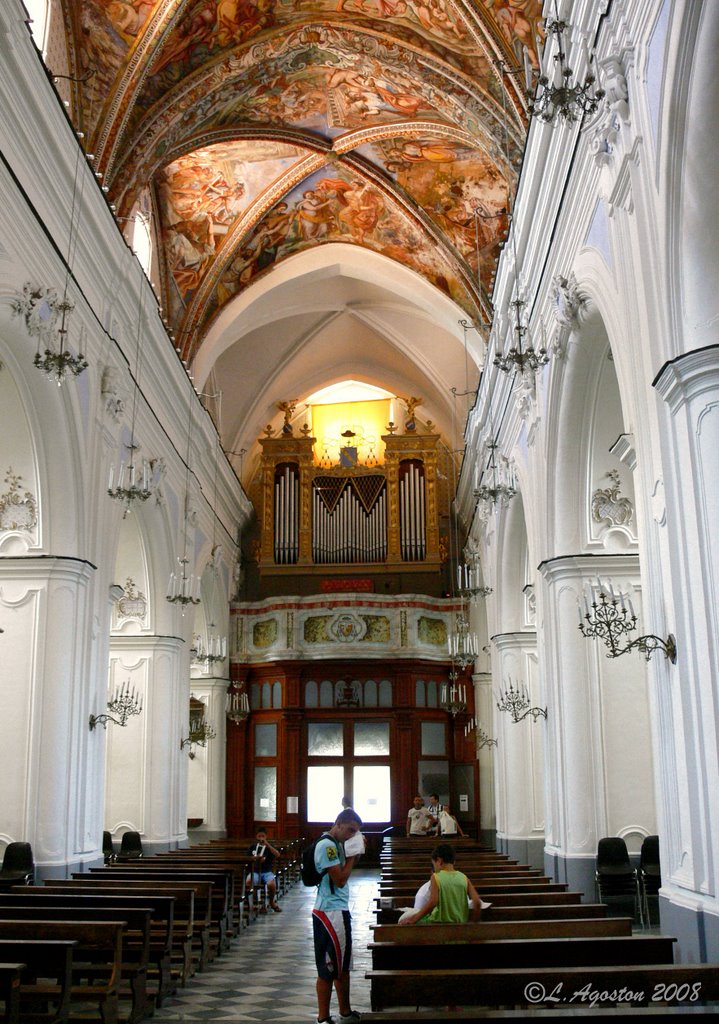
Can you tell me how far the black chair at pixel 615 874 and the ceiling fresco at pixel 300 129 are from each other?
25.7 feet

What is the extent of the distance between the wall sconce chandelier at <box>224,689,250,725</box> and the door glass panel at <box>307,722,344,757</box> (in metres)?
1.46

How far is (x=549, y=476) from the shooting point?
11422 mm

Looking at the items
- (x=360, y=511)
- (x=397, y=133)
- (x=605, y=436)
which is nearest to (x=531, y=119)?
(x=605, y=436)

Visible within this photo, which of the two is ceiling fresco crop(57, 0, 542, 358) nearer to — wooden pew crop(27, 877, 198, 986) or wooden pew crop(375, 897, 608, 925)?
wooden pew crop(375, 897, 608, 925)

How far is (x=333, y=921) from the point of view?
7.00 meters

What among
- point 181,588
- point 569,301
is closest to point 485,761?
point 181,588

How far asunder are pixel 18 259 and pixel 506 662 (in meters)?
9.81

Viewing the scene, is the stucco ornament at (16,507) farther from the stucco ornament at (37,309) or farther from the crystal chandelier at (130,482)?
the stucco ornament at (37,309)

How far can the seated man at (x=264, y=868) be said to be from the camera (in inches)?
562

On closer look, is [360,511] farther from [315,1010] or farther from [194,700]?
[315,1010]

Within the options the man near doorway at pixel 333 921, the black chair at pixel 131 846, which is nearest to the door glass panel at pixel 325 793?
the black chair at pixel 131 846

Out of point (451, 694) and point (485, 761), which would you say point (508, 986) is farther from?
point (485, 761)

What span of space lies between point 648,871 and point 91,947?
550 centimetres

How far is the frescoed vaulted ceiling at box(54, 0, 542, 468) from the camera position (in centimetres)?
1270
